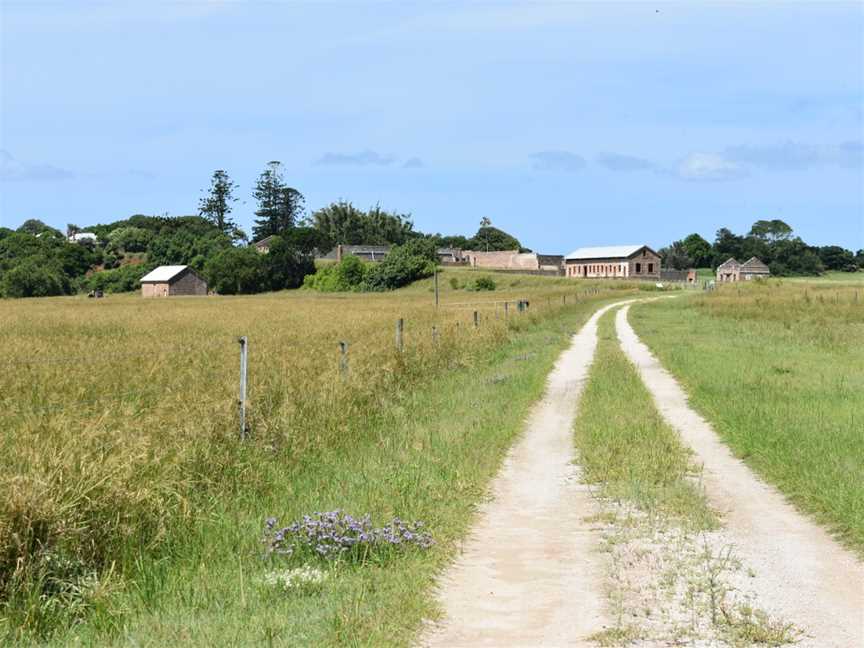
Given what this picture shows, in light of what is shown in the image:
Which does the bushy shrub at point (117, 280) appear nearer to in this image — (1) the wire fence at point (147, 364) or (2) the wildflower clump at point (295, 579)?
(1) the wire fence at point (147, 364)

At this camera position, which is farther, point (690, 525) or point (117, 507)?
point (690, 525)

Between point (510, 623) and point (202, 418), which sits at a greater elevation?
point (202, 418)

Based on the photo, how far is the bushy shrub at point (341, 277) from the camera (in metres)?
124

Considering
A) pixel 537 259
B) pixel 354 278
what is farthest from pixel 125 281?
pixel 537 259

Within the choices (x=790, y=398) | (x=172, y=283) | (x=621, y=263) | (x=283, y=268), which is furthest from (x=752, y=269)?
(x=790, y=398)

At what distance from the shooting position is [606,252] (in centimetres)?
15288

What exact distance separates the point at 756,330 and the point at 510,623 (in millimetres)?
35009

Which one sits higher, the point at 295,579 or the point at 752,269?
the point at 752,269

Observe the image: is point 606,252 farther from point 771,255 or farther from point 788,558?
point 788,558

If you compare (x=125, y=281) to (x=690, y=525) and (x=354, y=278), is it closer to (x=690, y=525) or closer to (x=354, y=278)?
(x=354, y=278)

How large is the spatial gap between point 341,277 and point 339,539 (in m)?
118

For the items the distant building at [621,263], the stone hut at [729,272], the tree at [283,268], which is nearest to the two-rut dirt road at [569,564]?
the tree at [283,268]

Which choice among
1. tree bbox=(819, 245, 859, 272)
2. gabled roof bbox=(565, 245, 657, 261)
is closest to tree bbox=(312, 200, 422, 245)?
gabled roof bbox=(565, 245, 657, 261)

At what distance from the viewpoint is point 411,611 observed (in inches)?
250
